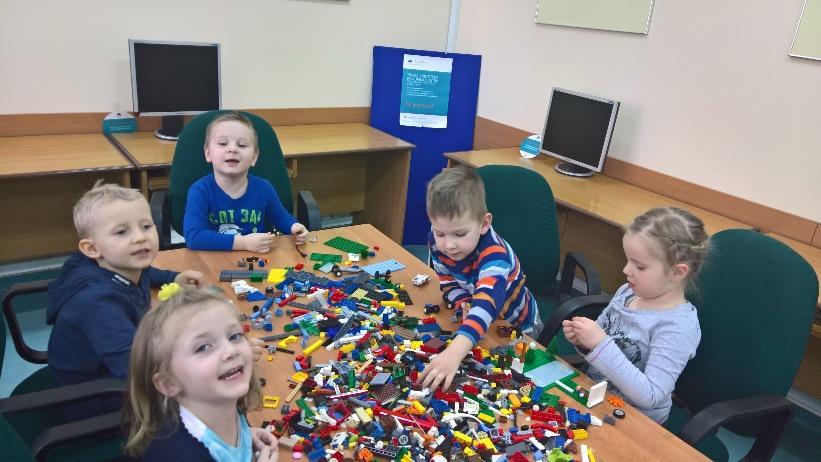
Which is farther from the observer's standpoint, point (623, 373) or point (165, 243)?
point (165, 243)

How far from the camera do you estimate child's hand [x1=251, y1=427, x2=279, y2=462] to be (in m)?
1.14

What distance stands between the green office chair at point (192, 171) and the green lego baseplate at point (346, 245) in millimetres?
331

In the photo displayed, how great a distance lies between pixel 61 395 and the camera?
1.29 meters

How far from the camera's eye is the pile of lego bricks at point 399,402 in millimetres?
1207

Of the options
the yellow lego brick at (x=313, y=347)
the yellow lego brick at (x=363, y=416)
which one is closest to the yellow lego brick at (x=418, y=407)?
the yellow lego brick at (x=363, y=416)

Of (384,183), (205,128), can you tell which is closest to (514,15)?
(384,183)

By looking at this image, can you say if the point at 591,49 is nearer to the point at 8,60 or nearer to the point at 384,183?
the point at 384,183

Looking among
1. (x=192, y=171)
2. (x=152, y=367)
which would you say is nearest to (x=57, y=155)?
(x=192, y=171)

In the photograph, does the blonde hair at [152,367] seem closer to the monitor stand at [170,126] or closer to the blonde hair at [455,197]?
the blonde hair at [455,197]

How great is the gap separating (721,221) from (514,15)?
193 centimetres

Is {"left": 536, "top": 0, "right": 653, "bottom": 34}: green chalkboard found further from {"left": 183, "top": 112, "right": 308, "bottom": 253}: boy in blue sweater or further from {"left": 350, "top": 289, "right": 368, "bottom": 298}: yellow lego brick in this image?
{"left": 350, "top": 289, "right": 368, "bottom": 298}: yellow lego brick

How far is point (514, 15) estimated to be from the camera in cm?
392

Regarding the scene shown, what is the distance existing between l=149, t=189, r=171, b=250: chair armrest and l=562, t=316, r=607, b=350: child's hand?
161 centimetres

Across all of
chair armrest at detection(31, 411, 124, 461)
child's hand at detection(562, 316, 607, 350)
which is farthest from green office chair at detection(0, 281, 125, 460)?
child's hand at detection(562, 316, 607, 350)
